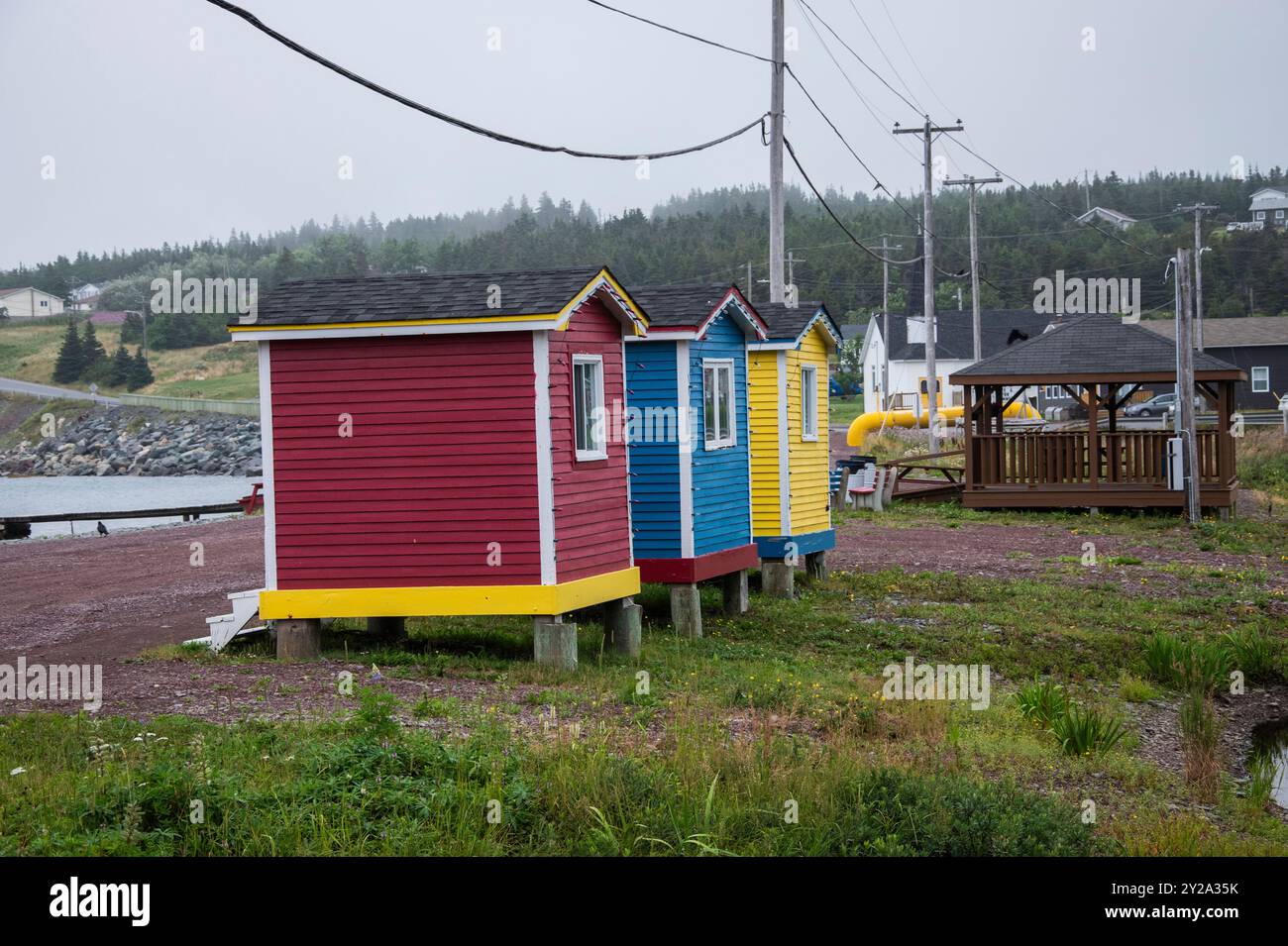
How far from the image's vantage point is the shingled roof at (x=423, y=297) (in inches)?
539

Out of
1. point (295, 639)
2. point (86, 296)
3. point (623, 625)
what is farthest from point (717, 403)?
point (86, 296)

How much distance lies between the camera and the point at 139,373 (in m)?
107

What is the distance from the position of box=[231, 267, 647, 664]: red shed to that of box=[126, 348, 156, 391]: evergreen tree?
99.1m

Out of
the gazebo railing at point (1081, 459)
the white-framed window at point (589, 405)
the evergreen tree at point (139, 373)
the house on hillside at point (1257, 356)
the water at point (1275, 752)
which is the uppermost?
the evergreen tree at point (139, 373)

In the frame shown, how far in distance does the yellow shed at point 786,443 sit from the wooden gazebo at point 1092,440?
11343 millimetres

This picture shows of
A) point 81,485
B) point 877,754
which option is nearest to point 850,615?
point 877,754

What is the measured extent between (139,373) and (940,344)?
199ft

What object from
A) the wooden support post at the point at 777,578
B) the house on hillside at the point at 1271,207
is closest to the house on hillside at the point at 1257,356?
the house on hillside at the point at 1271,207

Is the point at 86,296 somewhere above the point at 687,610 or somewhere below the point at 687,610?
above

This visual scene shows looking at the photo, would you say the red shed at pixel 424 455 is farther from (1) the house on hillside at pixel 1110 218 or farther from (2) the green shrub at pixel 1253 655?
(1) the house on hillside at pixel 1110 218

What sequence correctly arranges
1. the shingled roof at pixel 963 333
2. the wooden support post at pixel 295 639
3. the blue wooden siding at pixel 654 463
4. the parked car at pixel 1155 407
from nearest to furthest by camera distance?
the wooden support post at pixel 295 639
the blue wooden siding at pixel 654 463
the parked car at pixel 1155 407
the shingled roof at pixel 963 333

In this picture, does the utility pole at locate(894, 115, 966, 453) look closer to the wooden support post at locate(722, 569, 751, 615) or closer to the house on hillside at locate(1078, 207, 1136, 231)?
the wooden support post at locate(722, 569, 751, 615)

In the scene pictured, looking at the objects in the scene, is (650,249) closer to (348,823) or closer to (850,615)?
(850,615)

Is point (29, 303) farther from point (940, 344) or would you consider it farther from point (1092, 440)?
point (1092, 440)
